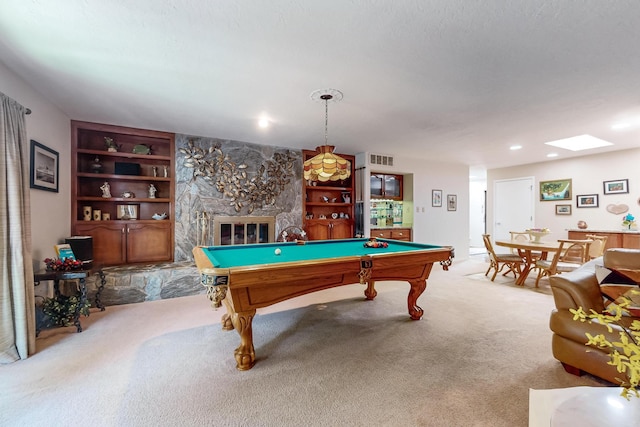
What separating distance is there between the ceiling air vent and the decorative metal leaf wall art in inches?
67.2

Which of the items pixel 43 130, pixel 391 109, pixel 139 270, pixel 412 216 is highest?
pixel 391 109

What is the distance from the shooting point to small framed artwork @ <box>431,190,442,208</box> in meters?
6.88

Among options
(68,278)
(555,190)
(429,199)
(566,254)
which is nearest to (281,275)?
(68,278)

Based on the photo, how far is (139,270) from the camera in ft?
13.0

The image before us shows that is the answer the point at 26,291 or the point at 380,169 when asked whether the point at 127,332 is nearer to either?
the point at 26,291

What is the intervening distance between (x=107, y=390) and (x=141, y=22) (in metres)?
2.49

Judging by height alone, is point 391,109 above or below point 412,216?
above

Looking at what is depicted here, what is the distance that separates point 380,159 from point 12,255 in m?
5.67

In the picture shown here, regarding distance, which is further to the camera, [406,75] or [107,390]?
[406,75]

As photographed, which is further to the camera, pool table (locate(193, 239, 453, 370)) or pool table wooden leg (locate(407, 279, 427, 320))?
pool table wooden leg (locate(407, 279, 427, 320))

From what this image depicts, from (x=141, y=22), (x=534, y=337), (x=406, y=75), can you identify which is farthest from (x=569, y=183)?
(x=141, y=22)

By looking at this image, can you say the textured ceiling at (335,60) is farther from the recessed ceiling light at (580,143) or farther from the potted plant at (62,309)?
the potted plant at (62,309)

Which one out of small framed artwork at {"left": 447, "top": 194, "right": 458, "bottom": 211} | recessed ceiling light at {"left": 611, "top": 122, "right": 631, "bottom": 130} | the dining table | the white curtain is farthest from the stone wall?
recessed ceiling light at {"left": 611, "top": 122, "right": 631, "bottom": 130}

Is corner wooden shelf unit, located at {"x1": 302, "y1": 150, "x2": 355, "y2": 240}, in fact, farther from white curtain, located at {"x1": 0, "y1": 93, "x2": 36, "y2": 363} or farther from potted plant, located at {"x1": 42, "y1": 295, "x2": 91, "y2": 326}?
white curtain, located at {"x1": 0, "y1": 93, "x2": 36, "y2": 363}
